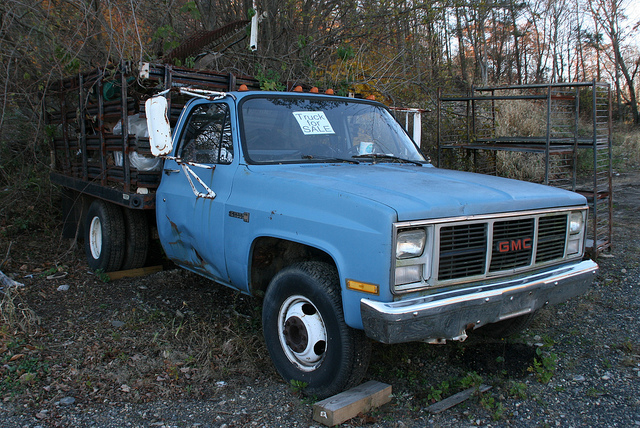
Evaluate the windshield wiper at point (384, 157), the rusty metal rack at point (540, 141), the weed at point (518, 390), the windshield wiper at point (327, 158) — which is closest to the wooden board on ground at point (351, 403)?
the weed at point (518, 390)

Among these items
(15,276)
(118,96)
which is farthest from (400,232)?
(15,276)

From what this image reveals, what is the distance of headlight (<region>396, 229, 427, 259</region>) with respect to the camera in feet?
9.03

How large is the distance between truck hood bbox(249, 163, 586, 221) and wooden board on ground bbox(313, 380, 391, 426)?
3.61ft

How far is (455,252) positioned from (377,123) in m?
1.96

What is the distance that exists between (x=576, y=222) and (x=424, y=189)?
1.28 metres

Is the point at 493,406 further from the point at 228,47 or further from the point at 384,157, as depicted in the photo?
the point at 228,47

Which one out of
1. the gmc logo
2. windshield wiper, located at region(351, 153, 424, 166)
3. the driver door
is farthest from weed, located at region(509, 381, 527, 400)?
the driver door

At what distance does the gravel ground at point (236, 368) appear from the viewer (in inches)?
121

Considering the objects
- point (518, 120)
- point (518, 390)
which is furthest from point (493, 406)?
point (518, 120)

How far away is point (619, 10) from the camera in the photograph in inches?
889

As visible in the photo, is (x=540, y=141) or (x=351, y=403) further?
(x=540, y=141)

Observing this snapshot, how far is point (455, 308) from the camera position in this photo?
279 centimetres

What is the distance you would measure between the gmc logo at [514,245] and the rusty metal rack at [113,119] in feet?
10.1

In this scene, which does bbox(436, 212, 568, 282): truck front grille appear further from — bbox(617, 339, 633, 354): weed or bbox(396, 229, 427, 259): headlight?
bbox(617, 339, 633, 354): weed
